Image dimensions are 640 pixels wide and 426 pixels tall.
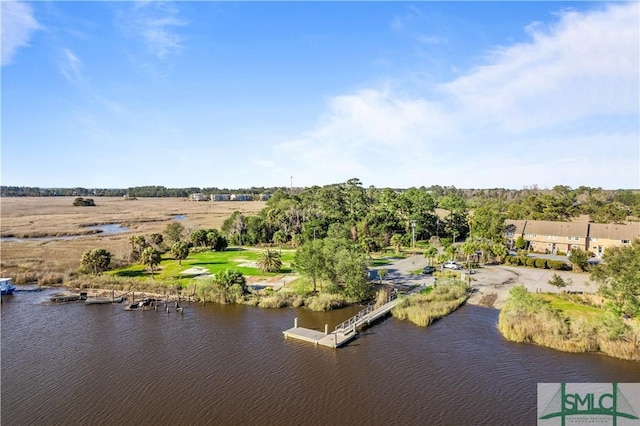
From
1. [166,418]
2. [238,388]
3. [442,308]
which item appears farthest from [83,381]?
[442,308]

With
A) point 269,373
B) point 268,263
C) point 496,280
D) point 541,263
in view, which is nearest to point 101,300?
point 268,263

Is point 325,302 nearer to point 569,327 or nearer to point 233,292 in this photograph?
point 233,292

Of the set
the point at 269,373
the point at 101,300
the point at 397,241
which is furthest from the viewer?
the point at 397,241

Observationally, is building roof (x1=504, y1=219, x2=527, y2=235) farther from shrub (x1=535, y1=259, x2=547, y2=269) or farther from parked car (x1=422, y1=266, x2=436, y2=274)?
parked car (x1=422, y1=266, x2=436, y2=274)

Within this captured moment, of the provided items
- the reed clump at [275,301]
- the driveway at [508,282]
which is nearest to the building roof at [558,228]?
the driveway at [508,282]

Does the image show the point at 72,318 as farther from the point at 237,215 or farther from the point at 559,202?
the point at 559,202

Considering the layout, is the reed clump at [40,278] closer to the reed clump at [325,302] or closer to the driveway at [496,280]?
the reed clump at [325,302]
